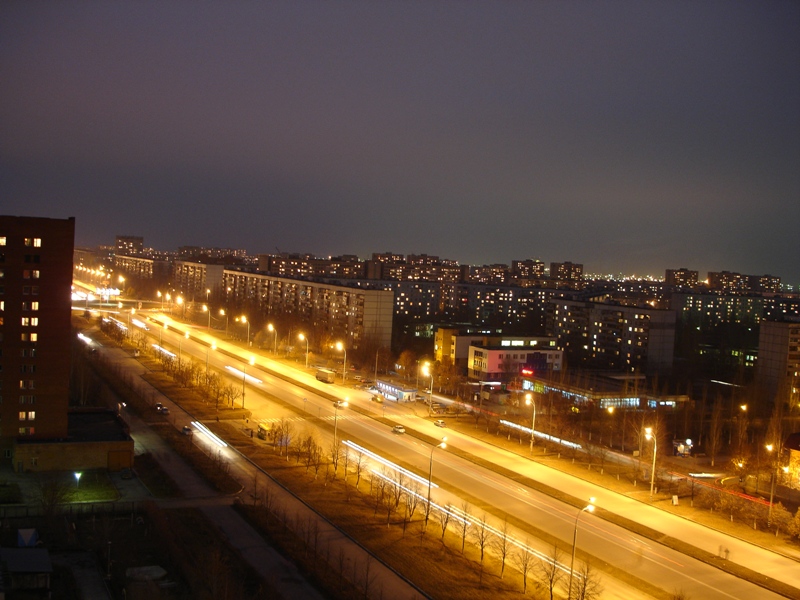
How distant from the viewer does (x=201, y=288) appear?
8019cm

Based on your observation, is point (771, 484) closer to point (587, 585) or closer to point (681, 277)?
point (587, 585)

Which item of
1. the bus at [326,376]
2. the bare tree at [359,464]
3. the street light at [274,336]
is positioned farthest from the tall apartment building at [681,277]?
the bare tree at [359,464]

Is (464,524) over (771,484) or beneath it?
beneath

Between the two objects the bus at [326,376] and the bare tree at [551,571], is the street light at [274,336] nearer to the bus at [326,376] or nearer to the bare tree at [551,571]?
the bus at [326,376]

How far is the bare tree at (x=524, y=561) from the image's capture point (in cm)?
1427

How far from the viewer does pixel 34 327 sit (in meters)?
22.8

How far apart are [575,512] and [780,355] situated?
2871 centimetres

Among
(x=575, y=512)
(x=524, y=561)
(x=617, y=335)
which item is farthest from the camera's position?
(x=617, y=335)

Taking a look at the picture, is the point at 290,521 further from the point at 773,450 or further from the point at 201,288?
the point at 201,288

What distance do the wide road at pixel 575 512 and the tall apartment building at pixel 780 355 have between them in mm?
23960

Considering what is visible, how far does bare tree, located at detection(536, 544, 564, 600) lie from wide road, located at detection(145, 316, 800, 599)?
1125mm

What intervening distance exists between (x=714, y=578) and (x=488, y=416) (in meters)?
16.1

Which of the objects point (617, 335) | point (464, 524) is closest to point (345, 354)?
point (617, 335)

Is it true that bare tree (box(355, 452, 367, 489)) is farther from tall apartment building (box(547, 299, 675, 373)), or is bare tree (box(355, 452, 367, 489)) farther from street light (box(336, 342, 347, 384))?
tall apartment building (box(547, 299, 675, 373))
